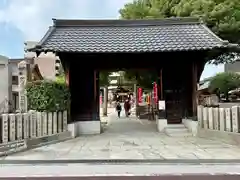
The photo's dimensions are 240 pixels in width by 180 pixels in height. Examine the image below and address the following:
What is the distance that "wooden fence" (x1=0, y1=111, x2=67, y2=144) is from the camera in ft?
45.3

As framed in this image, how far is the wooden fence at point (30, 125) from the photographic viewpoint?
13.8 m

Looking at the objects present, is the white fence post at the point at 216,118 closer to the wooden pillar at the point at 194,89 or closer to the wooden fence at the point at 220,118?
the wooden fence at the point at 220,118

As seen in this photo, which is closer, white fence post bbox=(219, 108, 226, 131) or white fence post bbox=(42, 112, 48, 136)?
white fence post bbox=(219, 108, 226, 131)

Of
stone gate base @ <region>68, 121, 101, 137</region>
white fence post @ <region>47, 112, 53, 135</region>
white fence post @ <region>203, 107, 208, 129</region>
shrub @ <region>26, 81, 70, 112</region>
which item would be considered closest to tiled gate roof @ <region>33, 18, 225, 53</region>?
shrub @ <region>26, 81, 70, 112</region>

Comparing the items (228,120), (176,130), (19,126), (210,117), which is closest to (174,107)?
(176,130)

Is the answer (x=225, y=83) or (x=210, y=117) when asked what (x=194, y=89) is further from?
(x=225, y=83)

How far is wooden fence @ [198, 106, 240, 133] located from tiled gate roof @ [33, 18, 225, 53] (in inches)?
123

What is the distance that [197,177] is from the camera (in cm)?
914

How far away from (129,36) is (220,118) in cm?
701

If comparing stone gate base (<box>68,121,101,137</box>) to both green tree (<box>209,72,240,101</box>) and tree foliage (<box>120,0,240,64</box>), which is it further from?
tree foliage (<box>120,0,240,64</box>)

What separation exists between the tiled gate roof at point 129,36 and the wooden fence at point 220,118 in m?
3.11

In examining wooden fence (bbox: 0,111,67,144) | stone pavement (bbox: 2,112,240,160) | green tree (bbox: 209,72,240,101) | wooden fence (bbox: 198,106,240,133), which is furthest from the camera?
green tree (bbox: 209,72,240,101)

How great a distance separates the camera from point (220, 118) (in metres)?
16.2

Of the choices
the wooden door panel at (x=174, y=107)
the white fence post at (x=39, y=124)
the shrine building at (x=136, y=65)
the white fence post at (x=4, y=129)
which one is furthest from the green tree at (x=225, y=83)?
the white fence post at (x=4, y=129)
